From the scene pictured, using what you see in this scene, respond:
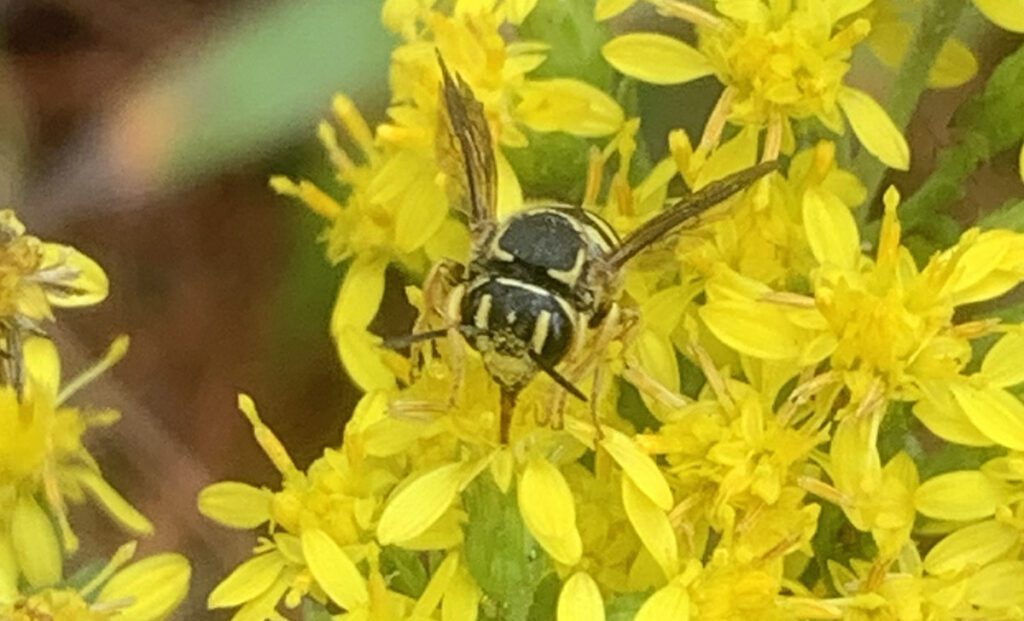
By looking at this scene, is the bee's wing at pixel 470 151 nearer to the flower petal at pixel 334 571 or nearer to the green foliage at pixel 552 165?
the green foliage at pixel 552 165

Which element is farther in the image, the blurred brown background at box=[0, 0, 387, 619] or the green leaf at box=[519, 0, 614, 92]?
the blurred brown background at box=[0, 0, 387, 619]

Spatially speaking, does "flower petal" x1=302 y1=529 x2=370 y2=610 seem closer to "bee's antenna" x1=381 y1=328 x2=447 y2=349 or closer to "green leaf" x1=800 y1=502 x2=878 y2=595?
"bee's antenna" x1=381 y1=328 x2=447 y2=349

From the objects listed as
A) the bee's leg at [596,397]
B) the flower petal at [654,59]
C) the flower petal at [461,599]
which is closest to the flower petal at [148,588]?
the flower petal at [461,599]

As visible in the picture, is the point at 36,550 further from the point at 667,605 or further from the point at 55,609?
the point at 667,605

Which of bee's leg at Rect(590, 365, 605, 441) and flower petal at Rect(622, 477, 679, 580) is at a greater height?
bee's leg at Rect(590, 365, 605, 441)

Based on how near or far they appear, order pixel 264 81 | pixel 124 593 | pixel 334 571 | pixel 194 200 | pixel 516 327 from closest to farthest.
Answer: pixel 516 327 → pixel 334 571 → pixel 124 593 → pixel 264 81 → pixel 194 200

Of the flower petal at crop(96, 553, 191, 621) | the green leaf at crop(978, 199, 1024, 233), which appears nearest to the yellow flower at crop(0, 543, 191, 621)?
the flower petal at crop(96, 553, 191, 621)

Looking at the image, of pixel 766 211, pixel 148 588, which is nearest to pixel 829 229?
pixel 766 211
